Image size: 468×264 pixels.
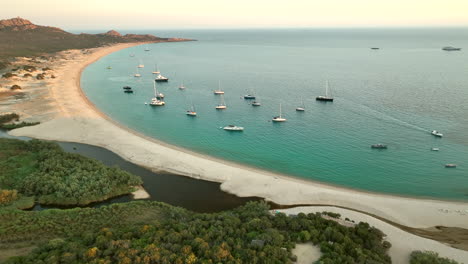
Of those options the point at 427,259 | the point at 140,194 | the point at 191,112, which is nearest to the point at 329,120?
the point at 191,112

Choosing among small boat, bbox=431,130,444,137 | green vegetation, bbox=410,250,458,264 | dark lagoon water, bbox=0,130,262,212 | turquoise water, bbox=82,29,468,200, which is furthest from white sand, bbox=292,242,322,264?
small boat, bbox=431,130,444,137

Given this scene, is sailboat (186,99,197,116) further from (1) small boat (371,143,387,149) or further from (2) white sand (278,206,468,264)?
(2) white sand (278,206,468,264)

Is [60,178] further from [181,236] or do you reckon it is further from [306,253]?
[306,253]

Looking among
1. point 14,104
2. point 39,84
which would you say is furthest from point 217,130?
point 39,84

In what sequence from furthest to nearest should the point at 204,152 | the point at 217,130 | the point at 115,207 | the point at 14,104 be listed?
the point at 14,104 < the point at 217,130 < the point at 204,152 < the point at 115,207

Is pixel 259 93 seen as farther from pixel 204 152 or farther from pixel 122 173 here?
pixel 122 173

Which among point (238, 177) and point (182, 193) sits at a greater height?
point (238, 177)
